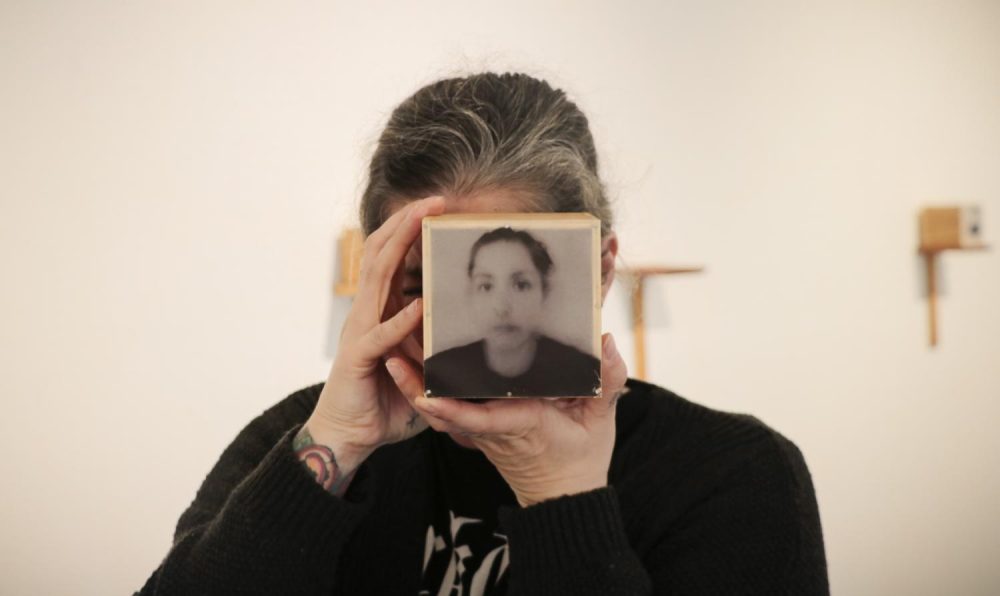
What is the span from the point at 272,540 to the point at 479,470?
27cm

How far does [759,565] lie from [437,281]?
1.62 feet

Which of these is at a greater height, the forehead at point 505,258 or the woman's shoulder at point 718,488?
the forehead at point 505,258

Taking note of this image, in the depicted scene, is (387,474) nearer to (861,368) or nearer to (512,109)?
(512,109)

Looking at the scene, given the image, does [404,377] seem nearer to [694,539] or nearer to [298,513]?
[298,513]

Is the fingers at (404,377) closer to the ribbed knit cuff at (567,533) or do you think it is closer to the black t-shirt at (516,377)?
the black t-shirt at (516,377)

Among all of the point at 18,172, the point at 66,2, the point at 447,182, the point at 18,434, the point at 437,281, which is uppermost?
the point at 66,2

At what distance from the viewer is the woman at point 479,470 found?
0.68 meters

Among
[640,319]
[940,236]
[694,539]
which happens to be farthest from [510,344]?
[940,236]

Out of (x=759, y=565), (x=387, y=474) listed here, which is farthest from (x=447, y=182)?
(x=759, y=565)

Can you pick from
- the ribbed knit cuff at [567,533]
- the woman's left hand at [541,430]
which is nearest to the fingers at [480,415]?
the woman's left hand at [541,430]

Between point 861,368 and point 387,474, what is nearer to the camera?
point 387,474

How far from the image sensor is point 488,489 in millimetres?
869

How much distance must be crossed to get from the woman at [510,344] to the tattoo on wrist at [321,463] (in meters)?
0.21

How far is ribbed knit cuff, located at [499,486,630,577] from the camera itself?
68cm
